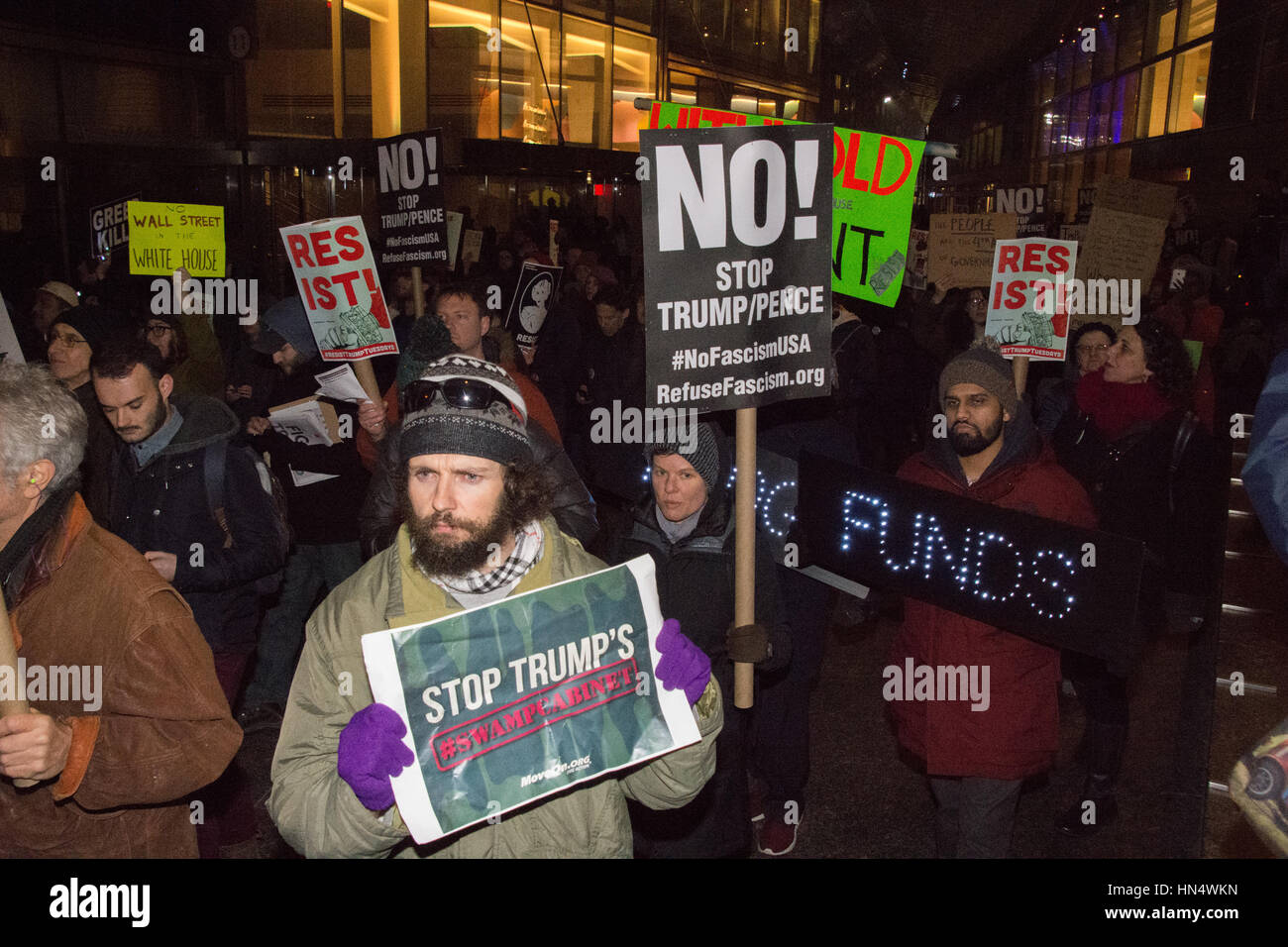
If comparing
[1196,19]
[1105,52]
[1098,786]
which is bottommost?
[1098,786]

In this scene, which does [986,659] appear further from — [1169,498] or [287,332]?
[287,332]

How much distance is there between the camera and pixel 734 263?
3584 millimetres

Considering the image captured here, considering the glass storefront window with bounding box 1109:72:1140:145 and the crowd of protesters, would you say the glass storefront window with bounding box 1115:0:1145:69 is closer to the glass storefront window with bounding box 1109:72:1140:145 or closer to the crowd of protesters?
the glass storefront window with bounding box 1109:72:1140:145

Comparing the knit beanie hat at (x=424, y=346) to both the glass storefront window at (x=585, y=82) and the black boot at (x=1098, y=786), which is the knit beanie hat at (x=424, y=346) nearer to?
the black boot at (x=1098, y=786)

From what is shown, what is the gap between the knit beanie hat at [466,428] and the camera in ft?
8.27

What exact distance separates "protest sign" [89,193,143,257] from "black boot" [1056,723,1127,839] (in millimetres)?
7604

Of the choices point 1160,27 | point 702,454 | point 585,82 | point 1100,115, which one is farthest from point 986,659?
point 1100,115

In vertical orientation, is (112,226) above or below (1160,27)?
below

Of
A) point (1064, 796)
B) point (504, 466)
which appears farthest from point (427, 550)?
point (1064, 796)

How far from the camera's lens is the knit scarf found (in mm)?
5250

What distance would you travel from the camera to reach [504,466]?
Answer: 2.58 m

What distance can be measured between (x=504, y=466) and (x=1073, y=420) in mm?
4131

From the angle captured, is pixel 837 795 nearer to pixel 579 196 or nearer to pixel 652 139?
pixel 652 139

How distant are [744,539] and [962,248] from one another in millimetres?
7013
